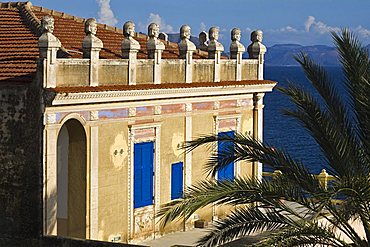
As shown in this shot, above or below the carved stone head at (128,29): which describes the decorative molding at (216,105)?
below

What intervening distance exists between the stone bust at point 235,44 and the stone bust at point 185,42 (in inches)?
95.8

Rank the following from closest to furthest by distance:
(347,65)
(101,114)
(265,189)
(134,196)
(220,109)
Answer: (265,189) → (347,65) → (101,114) → (134,196) → (220,109)

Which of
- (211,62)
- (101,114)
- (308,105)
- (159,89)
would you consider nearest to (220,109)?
(211,62)

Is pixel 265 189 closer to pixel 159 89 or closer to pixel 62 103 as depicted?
pixel 62 103

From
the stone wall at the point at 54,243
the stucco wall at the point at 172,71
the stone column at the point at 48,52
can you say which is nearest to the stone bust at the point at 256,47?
the stucco wall at the point at 172,71

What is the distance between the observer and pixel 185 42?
83.1 feet

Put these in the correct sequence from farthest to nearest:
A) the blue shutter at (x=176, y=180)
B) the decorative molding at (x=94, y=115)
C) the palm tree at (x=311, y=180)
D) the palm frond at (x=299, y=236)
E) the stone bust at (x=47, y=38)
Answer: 1. the blue shutter at (x=176, y=180)
2. the decorative molding at (x=94, y=115)
3. the stone bust at (x=47, y=38)
4. the palm tree at (x=311, y=180)
5. the palm frond at (x=299, y=236)

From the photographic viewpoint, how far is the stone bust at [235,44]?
2777 centimetres

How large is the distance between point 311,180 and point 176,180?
10.9m

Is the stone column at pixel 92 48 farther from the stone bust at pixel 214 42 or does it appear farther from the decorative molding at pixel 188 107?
the stone bust at pixel 214 42

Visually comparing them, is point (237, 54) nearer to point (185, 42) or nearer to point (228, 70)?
point (228, 70)

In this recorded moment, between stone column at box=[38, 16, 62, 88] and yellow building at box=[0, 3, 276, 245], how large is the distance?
0.02m

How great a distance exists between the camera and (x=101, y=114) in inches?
848

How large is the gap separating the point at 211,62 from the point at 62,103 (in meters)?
7.44
